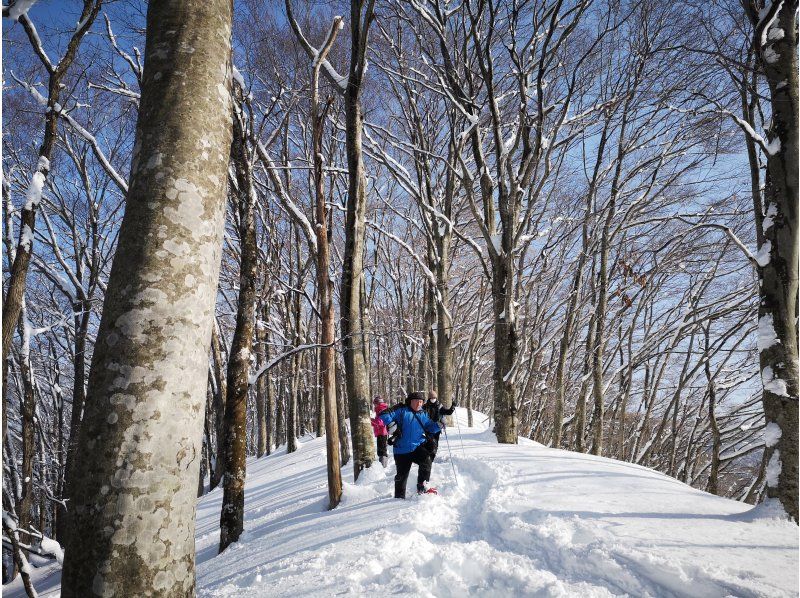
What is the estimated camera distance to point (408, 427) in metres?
5.74

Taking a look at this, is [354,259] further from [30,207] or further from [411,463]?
[30,207]

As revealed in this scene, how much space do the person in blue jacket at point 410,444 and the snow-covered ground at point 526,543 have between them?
13.5 inches

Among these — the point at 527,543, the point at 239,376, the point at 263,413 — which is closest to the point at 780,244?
the point at 527,543

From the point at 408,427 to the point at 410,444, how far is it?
0.75 feet

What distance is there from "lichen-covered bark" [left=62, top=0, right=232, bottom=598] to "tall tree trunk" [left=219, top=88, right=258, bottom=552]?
4.11m

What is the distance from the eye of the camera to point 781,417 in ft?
12.9

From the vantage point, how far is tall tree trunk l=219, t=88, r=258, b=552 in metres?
5.34

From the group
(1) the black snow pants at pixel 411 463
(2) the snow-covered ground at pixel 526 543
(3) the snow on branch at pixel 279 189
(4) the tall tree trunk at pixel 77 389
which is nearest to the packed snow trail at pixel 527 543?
(2) the snow-covered ground at pixel 526 543

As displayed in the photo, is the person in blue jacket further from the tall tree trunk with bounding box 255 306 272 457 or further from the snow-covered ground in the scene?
the tall tree trunk with bounding box 255 306 272 457

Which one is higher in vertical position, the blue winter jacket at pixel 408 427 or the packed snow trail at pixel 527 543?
the blue winter jacket at pixel 408 427

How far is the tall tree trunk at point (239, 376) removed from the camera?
210 inches

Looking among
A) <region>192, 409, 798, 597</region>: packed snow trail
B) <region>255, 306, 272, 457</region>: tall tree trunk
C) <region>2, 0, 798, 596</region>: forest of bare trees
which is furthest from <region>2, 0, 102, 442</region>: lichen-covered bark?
<region>255, 306, 272, 457</region>: tall tree trunk

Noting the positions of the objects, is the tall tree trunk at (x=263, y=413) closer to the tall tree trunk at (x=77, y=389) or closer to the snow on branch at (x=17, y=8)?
the tall tree trunk at (x=77, y=389)

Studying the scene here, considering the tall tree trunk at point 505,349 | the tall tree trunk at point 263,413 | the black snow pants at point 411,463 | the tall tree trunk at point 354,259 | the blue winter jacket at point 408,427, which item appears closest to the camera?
the black snow pants at point 411,463
